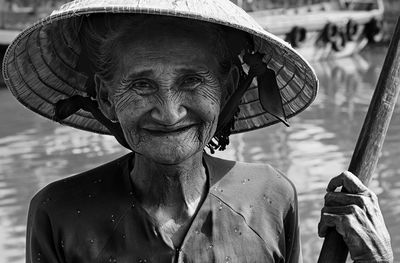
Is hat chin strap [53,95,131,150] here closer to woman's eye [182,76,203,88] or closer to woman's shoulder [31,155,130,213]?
woman's shoulder [31,155,130,213]

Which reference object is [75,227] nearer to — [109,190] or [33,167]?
[109,190]

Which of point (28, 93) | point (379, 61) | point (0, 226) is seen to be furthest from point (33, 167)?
point (379, 61)

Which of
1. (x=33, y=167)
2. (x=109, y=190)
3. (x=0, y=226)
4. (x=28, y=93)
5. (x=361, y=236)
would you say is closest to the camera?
(x=361, y=236)

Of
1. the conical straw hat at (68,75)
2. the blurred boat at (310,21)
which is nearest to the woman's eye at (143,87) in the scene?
the conical straw hat at (68,75)

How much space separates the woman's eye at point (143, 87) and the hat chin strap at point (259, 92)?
247 mm

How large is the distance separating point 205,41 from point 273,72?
11.4 inches

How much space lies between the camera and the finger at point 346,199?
6.04 feet

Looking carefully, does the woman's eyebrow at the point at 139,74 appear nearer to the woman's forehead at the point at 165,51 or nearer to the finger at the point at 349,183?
the woman's forehead at the point at 165,51

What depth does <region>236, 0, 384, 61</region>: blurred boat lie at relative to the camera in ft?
54.2

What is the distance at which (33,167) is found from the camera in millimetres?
7598

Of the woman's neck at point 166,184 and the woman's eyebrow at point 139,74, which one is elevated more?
the woman's eyebrow at point 139,74

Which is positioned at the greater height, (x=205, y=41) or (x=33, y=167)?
(x=205, y=41)

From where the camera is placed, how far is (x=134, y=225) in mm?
1907

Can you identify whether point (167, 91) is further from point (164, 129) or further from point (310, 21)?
point (310, 21)
